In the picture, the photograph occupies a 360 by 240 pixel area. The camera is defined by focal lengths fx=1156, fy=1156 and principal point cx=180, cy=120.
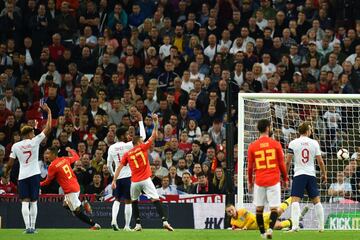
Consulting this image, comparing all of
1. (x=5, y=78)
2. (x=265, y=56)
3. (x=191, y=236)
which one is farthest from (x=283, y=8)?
(x=191, y=236)

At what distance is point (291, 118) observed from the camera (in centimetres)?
2658

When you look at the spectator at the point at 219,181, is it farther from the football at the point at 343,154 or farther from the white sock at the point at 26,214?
the white sock at the point at 26,214

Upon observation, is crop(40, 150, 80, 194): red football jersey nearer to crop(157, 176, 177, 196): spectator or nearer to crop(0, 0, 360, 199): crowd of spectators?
crop(0, 0, 360, 199): crowd of spectators

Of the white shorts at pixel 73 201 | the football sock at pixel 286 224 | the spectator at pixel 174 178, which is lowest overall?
Result: the football sock at pixel 286 224

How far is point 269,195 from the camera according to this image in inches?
786

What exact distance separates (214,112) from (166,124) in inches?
50.0

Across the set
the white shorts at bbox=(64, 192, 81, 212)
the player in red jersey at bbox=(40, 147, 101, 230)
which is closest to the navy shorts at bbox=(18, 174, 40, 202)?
the player in red jersey at bbox=(40, 147, 101, 230)

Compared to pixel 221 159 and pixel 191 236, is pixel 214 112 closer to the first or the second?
pixel 221 159

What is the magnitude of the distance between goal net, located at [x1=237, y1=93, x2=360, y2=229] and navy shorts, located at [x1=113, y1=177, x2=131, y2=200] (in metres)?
2.35

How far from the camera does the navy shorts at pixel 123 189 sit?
80.3 ft

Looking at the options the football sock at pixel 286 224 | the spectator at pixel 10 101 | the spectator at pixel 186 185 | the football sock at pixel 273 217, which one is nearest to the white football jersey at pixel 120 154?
the spectator at pixel 186 185

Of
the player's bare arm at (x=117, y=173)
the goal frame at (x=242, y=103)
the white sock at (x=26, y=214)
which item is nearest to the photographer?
the white sock at (x=26, y=214)

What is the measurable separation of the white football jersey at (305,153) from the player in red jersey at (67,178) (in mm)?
4884

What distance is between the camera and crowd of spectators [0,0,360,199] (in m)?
28.7
